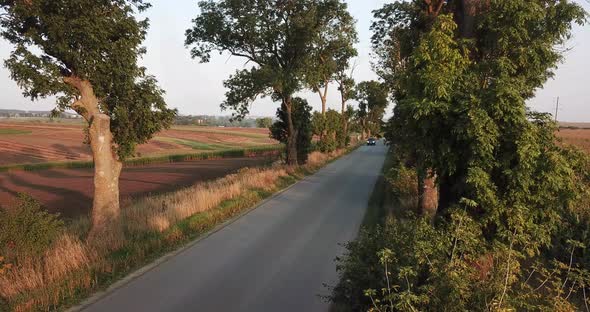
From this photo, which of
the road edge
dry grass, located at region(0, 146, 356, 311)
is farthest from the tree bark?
the road edge

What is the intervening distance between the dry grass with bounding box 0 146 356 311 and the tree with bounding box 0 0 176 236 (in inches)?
55.3

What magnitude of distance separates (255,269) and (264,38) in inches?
732

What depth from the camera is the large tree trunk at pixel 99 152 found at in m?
11.2

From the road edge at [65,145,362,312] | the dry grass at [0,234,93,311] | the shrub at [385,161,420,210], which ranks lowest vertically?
the road edge at [65,145,362,312]

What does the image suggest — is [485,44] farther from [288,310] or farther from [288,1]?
[288,1]

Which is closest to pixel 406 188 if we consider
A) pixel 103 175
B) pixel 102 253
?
pixel 103 175

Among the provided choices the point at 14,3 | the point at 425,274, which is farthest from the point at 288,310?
the point at 14,3

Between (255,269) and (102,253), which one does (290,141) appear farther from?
(255,269)

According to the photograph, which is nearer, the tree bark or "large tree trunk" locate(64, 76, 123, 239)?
"large tree trunk" locate(64, 76, 123, 239)

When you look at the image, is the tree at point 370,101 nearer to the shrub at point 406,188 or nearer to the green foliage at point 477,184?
the shrub at point 406,188

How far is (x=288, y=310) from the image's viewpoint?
594 cm

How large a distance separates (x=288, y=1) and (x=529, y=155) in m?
20.7

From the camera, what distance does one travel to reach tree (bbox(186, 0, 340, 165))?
2297 cm

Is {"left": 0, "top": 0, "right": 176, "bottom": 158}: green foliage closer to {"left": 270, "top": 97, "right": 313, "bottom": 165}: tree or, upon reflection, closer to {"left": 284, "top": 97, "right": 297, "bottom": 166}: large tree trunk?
{"left": 284, "top": 97, "right": 297, "bottom": 166}: large tree trunk
